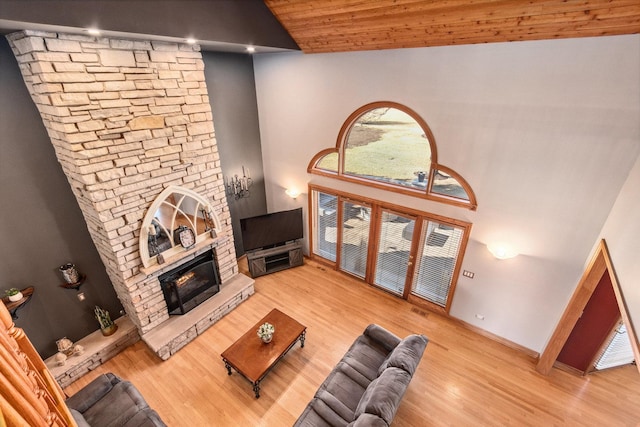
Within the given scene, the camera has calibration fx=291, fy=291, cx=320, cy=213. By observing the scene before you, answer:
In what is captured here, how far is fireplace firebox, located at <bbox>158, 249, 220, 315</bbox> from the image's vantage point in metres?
4.57

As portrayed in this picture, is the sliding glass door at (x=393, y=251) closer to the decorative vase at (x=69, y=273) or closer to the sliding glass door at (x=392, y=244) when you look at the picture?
the sliding glass door at (x=392, y=244)

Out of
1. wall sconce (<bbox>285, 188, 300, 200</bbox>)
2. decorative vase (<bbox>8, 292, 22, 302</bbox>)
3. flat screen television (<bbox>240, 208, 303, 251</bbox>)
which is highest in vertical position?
wall sconce (<bbox>285, 188, 300, 200</bbox>)

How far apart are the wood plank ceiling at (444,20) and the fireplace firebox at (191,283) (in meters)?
3.91

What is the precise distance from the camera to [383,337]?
3941 millimetres

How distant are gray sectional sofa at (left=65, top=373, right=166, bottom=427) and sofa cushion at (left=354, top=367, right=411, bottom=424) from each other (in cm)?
224

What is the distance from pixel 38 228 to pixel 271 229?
3.40 metres

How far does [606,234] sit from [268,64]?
557 centimetres

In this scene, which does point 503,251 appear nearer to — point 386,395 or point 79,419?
point 386,395

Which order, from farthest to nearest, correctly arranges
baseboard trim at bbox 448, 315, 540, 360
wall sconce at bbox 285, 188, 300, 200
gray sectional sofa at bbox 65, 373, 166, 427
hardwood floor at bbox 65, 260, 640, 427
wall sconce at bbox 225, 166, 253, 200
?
1. wall sconce at bbox 285, 188, 300, 200
2. wall sconce at bbox 225, 166, 253, 200
3. baseboard trim at bbox 448, 315, 540, 360
4. hardwood floor at bbox 65, 260, 640, 427
5. gray sectional sofa at bbox 65, 373, 166, 427

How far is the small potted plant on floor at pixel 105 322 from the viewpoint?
14.0 ft

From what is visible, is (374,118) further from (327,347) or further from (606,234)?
(327,347)

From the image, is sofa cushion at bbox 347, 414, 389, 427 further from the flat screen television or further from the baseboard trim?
the flat screen television

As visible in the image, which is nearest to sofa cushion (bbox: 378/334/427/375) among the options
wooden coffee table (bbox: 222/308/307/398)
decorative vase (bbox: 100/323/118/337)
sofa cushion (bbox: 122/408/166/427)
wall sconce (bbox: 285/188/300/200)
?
wooden coffee table (bbox: 222/308/307/398)

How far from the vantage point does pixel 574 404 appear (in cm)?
377
